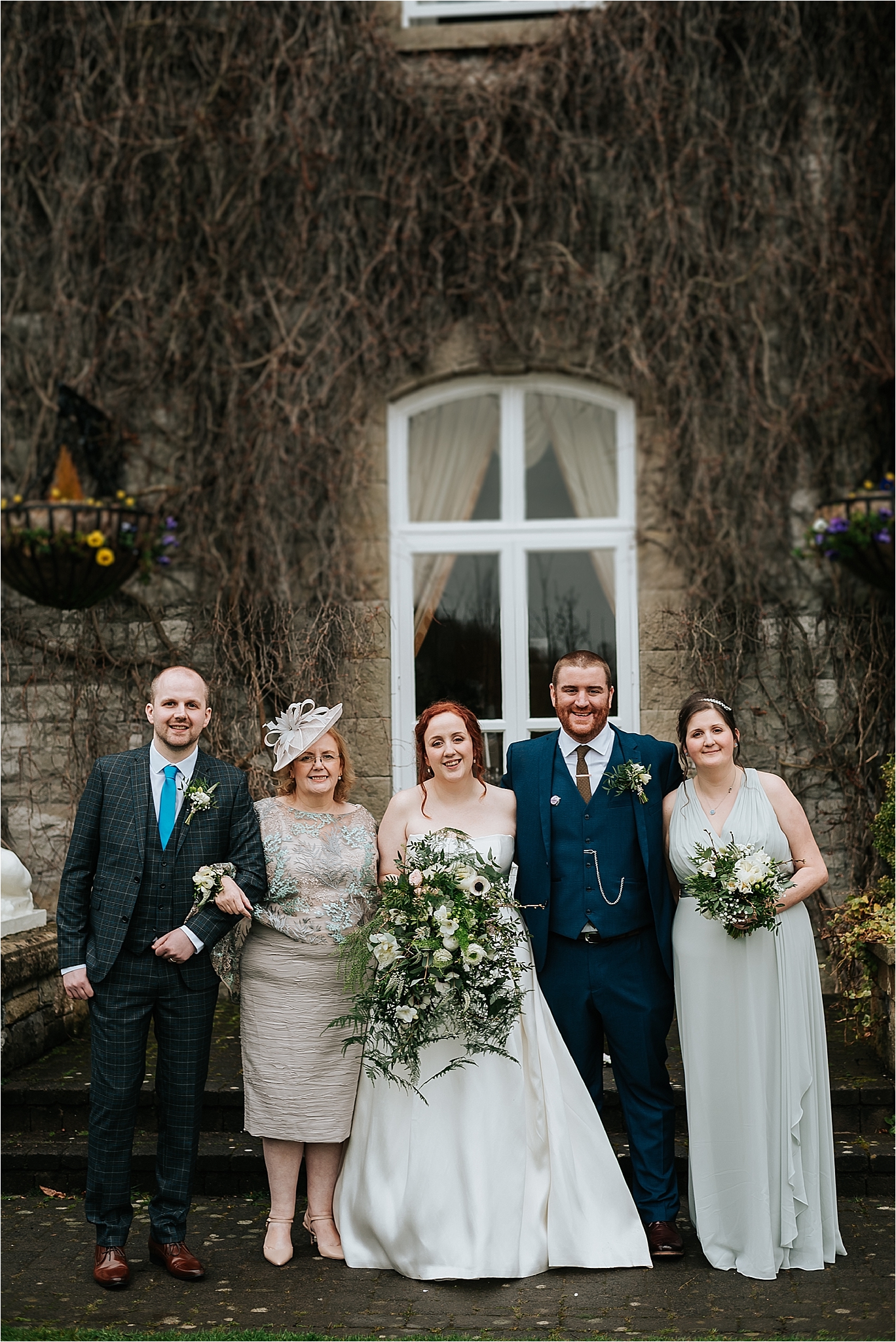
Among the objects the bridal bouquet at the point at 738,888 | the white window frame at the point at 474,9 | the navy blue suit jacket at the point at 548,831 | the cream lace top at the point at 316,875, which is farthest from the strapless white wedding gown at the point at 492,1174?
the white window frame at the point at 474,9

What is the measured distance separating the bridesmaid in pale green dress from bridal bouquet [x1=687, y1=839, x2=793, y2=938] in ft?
0.28

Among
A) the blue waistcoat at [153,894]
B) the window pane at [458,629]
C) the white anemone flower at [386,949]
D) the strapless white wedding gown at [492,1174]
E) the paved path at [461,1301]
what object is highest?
the window pane at [458,629]

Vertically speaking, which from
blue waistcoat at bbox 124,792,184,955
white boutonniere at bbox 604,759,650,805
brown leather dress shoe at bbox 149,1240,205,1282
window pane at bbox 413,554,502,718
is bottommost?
brown leather dress shoe at bbox 149,1240,205,1282

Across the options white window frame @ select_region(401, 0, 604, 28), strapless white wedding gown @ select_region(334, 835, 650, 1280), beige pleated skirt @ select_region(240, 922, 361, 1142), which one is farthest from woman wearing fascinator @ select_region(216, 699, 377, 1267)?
white window frame @ select_region(401, 0, 604, 28)

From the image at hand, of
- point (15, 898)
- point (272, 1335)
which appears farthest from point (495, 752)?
point (272, 1335)

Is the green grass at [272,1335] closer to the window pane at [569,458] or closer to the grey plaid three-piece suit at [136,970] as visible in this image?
the grey plaid three-piece suit at [136,970]

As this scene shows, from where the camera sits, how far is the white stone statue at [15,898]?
6266 mm

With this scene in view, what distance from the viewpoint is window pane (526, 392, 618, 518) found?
7.16m

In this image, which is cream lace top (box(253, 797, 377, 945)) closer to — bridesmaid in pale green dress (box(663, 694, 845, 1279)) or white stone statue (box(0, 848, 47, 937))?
bridesmaid in pale green dress (box(663, 694, 845, 1279))

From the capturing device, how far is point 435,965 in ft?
12.6

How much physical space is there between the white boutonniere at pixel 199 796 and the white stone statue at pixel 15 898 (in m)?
2.52

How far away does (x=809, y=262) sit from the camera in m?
6.89

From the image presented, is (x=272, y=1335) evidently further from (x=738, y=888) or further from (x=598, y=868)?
(x=738, y=888)

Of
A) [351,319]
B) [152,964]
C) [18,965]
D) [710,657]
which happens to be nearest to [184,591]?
[351,319]
